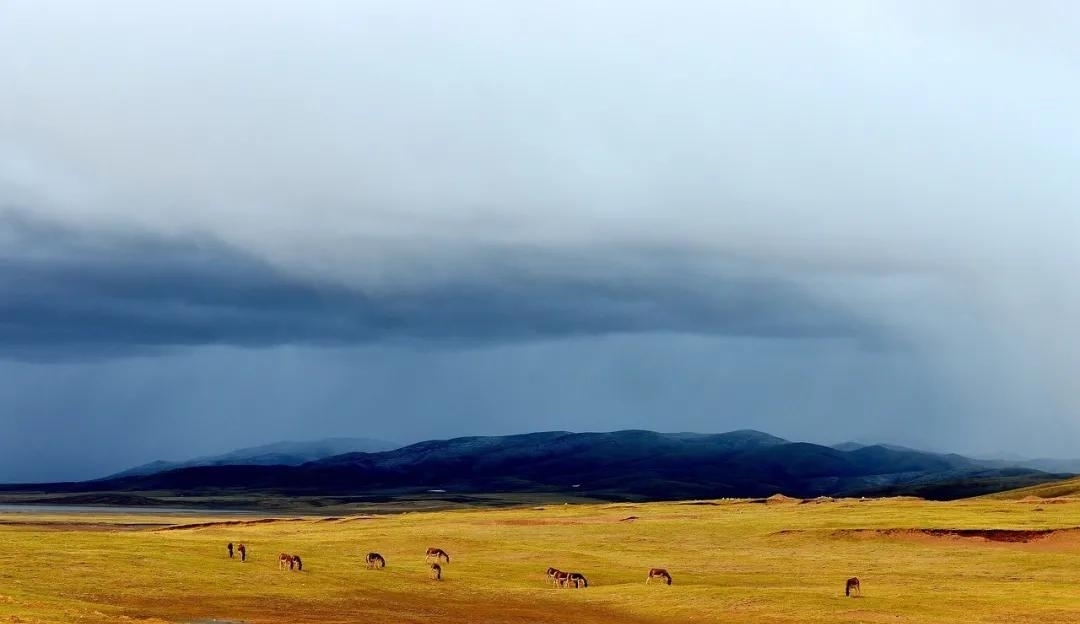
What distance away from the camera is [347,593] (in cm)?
5766

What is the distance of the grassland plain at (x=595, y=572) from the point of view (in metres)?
51.3

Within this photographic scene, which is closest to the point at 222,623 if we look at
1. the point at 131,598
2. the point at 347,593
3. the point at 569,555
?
the point at 131,598

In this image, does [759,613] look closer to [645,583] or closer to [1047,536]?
[645,583]

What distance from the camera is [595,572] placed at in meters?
72.6

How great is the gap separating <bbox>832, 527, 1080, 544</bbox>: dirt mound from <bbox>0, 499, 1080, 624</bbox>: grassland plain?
0.20m

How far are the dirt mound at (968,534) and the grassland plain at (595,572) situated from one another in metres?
0.20

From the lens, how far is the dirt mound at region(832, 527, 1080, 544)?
3359 inches

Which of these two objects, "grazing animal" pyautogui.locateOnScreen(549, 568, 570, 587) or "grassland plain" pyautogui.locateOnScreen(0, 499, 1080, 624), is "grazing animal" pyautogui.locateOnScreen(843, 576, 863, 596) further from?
"grazing animal" pyautogui.locateOnScreen(549, 568, 570, 587)

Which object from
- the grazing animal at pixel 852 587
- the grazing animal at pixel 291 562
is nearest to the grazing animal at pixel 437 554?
the grazing animal at pixel 291 562

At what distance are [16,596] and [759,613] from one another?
3121 centimetres

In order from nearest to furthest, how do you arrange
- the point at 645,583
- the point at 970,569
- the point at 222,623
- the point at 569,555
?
the point at 222,623, the point at 645,583, the point at 970,569, the point at 569,555

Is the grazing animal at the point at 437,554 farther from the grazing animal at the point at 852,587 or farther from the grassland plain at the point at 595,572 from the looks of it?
the grazing animal at the point at 852,587

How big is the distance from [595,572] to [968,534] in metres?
32.7

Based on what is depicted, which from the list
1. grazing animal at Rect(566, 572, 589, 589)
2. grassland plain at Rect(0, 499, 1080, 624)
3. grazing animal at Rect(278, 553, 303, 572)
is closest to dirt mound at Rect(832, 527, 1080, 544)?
grassland plain at Rect(0, 499, 1080, 624)
